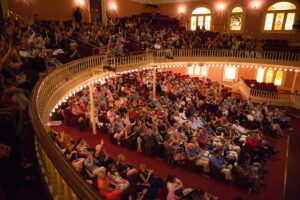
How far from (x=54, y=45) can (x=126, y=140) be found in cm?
452

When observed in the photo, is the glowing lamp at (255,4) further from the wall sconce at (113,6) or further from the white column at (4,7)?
the white column at (4,7)

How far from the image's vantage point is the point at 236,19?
17.0 m

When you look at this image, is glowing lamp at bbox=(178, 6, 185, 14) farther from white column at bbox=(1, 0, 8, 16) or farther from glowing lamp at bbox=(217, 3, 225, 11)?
white column at bbox=(1, 0, 8, 16)

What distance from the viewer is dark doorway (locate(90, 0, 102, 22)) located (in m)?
15.7

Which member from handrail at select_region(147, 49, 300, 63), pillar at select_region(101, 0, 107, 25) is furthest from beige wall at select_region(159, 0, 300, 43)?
pillar at select_region(101, 0, 107, 25)

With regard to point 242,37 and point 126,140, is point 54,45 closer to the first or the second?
point 126,140

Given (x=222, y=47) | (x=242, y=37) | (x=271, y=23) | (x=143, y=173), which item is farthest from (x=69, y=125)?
(x=271, y=23)

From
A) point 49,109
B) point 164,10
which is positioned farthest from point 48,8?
point 164,10

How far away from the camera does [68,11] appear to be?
47.7 feet

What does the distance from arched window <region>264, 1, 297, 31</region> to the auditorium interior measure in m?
0.06

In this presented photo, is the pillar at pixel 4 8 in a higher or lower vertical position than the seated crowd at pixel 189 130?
higher

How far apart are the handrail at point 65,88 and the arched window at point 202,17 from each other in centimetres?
504

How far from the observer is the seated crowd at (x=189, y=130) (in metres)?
7.07

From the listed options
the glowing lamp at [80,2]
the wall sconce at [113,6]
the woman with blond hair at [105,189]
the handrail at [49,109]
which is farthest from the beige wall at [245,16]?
the woman with blond hair at [105,189]
